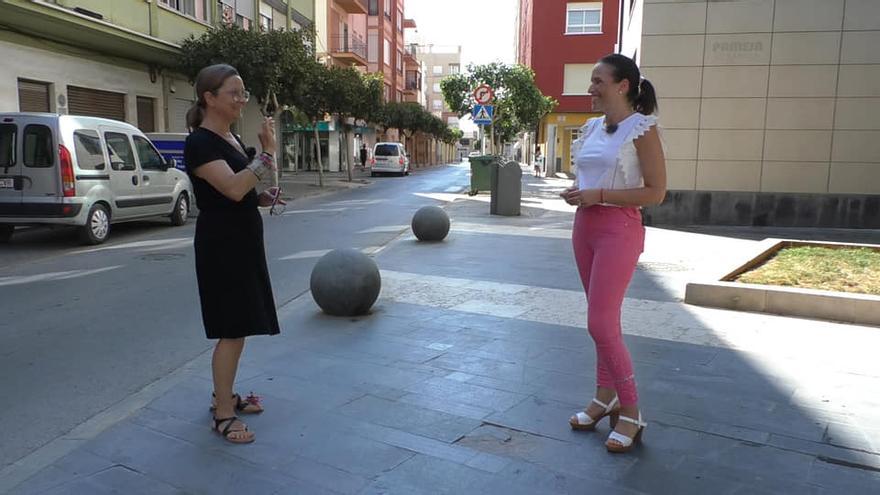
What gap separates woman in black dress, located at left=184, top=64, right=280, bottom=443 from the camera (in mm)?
3180

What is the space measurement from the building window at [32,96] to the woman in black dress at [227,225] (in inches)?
609

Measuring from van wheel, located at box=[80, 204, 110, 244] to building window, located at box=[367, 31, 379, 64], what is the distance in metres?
44.7

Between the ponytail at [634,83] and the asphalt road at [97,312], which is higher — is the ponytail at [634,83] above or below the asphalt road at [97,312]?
above

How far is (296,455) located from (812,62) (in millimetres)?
12622

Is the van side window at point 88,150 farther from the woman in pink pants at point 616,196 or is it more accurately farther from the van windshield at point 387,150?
the van windshield at point 387,150

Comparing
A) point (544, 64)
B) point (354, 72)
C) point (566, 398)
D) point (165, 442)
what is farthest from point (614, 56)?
point (544, 64)

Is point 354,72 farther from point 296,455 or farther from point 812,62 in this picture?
point 296,455

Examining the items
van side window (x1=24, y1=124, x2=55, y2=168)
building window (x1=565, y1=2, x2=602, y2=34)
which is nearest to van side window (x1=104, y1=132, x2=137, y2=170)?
van side window (x1=24, y1=124, x2=55, y2=168)

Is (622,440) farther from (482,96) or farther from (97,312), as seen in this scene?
(482,96)

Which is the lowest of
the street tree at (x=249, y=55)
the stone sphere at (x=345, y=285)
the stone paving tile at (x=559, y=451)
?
the stone paving tile at (x=559, y=451)

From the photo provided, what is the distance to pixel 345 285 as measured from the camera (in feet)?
19.2

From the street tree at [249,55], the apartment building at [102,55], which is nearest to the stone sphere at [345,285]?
the apartment building at [102,55]

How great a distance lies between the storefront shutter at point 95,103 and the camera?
58.5 feet

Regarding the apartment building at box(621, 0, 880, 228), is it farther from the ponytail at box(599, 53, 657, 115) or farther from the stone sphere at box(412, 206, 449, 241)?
the ponytail at box(599, 53, 657, 115)
